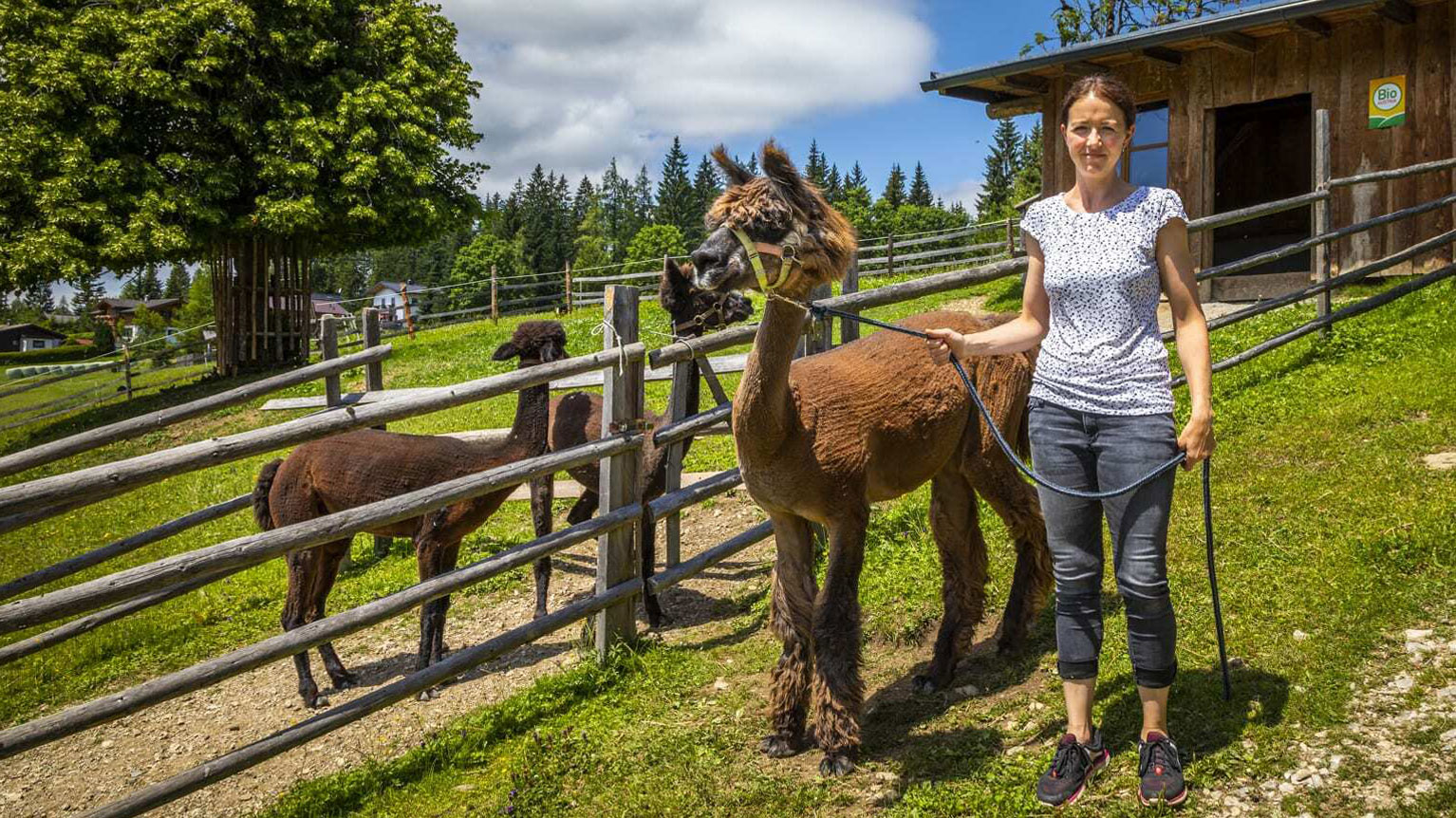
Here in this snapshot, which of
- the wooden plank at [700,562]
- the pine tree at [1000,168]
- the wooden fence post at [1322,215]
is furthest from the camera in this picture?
the pine tree at [1000,168]

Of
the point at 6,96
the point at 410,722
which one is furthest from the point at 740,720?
the point at 6,96

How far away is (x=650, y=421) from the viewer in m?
5.36

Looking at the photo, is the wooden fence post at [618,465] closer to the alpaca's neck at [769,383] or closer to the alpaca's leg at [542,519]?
the alpaca's leg at [542,519]

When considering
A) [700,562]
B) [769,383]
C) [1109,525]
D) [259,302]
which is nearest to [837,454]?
[769,383]

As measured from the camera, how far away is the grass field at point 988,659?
350cm

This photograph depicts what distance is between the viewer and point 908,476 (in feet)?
13.4

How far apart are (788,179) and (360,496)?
139 inches

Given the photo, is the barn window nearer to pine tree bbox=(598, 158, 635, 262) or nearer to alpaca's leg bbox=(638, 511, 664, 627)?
alpaca's leg bbox=(638, 511, 664, 627)

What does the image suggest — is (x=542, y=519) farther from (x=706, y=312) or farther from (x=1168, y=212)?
(x=1168, y=212)

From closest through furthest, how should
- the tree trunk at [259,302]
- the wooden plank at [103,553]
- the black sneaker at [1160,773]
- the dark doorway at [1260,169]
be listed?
the black sneaker at [1160,773]
the wooden plank at [103,553]
the dark doorway at [1260,169]
the tree trunk at [259,302]

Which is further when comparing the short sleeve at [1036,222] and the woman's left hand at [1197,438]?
the short sleeve at [1036,222]

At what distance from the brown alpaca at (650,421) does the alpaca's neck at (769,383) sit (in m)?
0.25

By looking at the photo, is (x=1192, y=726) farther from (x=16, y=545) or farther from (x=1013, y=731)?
(x=16, y=545)

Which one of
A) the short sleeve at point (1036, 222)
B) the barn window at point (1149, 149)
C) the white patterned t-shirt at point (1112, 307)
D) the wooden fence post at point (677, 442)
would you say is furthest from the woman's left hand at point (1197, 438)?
the barn window at point (1149, 149)
